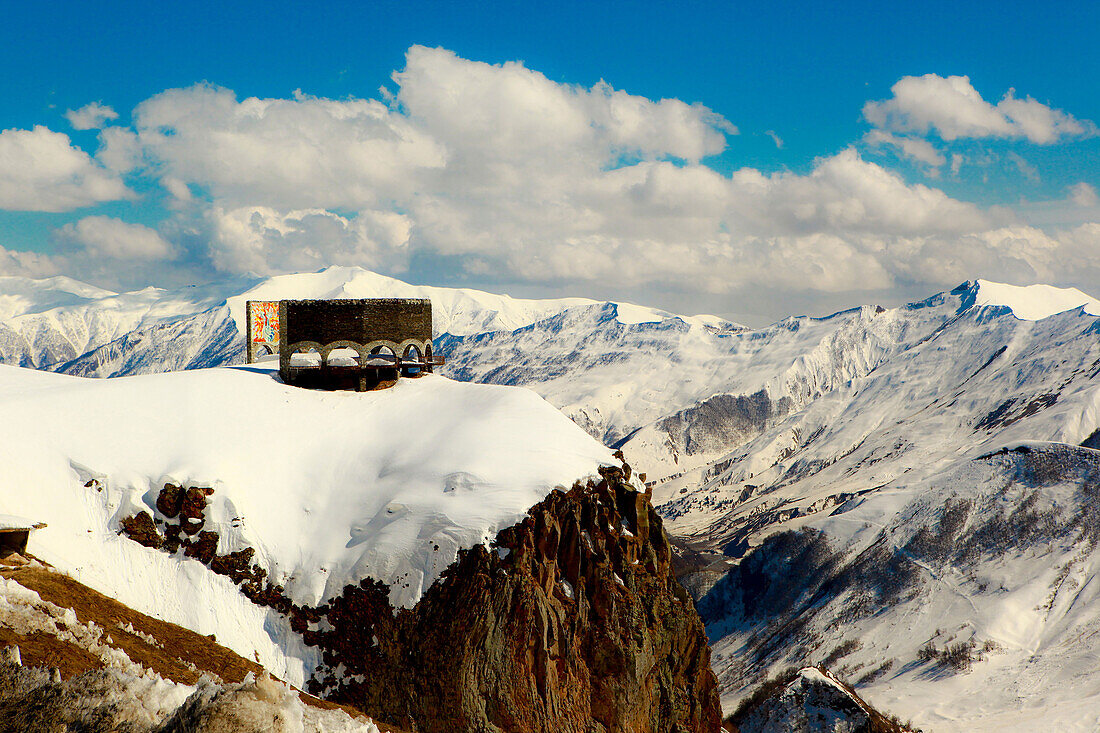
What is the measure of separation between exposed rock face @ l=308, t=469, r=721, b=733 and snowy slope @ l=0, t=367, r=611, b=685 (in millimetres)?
950

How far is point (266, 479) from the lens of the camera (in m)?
31.3

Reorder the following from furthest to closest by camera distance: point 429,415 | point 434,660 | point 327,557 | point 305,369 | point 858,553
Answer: point 858,553 → point 305,369 → point 429,415 → point 327,557 → point 434,660

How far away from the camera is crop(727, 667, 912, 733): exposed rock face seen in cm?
5334

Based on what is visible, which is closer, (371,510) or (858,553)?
(371,510)

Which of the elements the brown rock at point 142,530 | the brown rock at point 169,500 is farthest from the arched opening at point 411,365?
the brown rock at point 142,530

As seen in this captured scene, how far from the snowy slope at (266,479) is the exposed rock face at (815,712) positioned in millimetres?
33394

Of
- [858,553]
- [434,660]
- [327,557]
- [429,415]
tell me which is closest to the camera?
[434,660]

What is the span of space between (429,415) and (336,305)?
9145 millimetres

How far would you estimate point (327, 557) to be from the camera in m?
28.9

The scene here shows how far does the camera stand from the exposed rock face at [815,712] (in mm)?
53344

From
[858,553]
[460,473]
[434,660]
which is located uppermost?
[460,473]

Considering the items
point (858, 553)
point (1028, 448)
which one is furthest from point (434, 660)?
point (1028, 448)

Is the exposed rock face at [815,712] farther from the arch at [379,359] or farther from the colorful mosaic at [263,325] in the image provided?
the colorful mosaic at [263,325]

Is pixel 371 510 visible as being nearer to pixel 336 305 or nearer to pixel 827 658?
pixel 336 305
